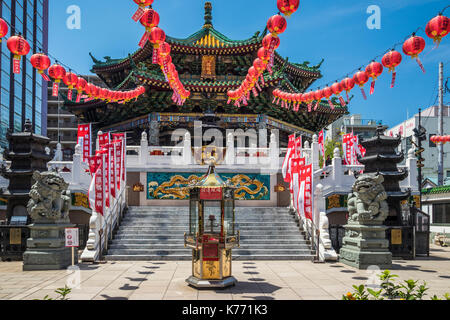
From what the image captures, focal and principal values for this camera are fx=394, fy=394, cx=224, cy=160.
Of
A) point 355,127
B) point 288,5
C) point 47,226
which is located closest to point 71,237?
point 47,226

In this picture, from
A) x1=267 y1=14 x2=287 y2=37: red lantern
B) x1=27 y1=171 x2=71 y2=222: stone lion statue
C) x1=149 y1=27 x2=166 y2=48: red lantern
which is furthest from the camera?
x1=27 y1=171 x2=71 y2=222: stone lion statue

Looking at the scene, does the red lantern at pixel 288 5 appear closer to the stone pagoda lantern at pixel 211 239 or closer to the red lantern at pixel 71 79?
the stone pagoda lantern at pixel 211 239

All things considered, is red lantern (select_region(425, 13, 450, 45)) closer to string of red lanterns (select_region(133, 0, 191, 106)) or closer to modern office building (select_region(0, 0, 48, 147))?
string of red lanterns (select_region(133, 0, 191, 106))

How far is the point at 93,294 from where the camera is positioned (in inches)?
323

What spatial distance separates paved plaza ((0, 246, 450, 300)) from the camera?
26.9ft

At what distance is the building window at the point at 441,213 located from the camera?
73.8ft

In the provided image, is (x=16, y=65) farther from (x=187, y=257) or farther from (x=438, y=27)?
(x=438, y=27)

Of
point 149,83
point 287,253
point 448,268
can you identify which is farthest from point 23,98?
point 448,268

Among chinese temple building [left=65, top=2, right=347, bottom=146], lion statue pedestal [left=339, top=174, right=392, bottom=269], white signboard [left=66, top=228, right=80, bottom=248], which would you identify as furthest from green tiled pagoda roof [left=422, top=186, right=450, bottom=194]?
white signboard [left=66, top=228, right=80, bottom=248]

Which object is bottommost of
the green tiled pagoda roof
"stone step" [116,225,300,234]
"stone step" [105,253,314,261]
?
"stone step" [105,253,314,261]

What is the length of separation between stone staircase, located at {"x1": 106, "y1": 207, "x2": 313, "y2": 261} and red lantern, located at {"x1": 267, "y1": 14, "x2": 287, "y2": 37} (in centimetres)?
737
